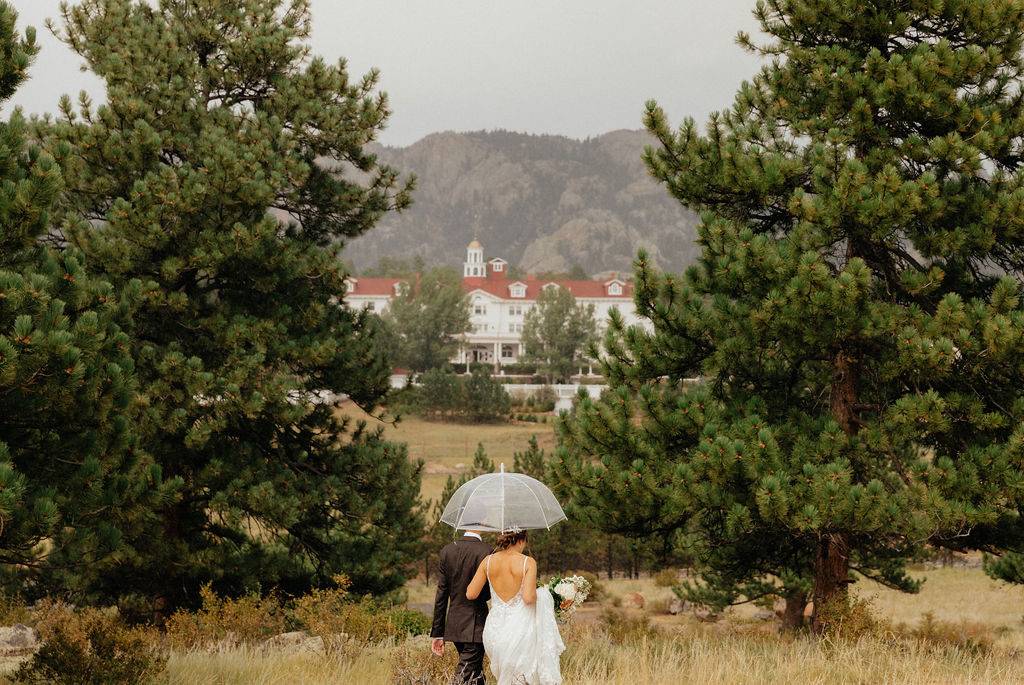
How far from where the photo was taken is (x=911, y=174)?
10.4 m

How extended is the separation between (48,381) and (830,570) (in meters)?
8.93

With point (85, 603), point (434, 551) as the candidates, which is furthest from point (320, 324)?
point (434, 551)

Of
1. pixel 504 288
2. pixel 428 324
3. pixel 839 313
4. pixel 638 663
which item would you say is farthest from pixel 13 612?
pixel 504 288

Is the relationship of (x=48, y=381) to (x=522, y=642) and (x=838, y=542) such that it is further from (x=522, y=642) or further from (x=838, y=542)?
A: (x=838, y=542)

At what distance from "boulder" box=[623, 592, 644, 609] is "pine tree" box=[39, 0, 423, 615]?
498 inches

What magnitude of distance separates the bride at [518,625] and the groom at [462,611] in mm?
169

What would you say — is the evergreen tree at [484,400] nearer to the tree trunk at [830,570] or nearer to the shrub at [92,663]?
the tree trunk at [830,570]

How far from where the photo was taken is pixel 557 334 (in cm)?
7938

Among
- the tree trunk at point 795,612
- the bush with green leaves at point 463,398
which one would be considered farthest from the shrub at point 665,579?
the bush with green leaves at point 463,398

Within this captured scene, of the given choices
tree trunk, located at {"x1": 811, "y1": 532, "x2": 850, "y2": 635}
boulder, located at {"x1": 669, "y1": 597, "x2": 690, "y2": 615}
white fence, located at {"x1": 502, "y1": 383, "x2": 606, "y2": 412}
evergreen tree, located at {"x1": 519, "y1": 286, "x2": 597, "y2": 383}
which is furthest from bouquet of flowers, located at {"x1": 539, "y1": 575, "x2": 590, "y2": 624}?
evergreen tree, located at {"x1": 519, "y1": 286, "x2": 597, "y2": 383}

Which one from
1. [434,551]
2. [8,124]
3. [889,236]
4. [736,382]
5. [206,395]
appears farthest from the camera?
[434,551]

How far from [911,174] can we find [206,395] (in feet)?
32.2

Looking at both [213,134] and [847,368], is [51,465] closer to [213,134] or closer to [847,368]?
[213,134]

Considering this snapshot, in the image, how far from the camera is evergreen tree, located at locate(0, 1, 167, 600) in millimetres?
6262
